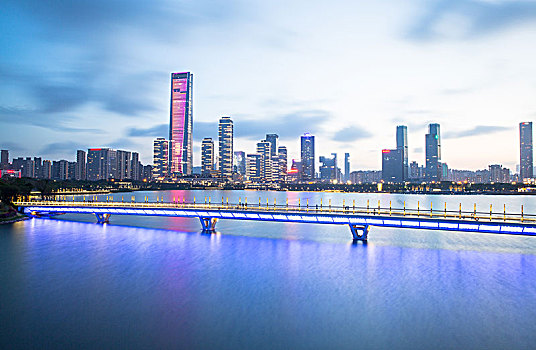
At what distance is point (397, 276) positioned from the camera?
39.8 m

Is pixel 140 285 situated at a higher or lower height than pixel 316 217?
lower

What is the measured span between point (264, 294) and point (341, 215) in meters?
23.1

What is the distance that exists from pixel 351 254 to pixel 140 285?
29.9 m

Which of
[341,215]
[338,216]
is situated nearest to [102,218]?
[338,216]

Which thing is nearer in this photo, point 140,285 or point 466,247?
point 140,285

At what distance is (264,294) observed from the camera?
111ft

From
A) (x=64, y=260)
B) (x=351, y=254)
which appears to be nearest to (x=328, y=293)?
(x=351, y=254)

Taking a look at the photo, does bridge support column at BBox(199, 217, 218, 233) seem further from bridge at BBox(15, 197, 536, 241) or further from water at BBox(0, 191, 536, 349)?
water at BBox(0, 191, 536, 349)

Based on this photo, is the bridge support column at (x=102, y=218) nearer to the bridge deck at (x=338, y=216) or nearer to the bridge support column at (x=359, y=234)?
the bridge deck at (x=338, y=216)

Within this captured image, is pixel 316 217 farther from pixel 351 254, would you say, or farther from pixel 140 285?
pixel 140 285

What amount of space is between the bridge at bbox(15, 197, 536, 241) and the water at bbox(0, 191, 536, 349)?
4.83 meters

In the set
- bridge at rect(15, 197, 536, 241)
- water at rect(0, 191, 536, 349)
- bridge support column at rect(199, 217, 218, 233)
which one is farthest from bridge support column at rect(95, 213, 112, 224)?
bridge support column at rect(199, 217, 218, 233)

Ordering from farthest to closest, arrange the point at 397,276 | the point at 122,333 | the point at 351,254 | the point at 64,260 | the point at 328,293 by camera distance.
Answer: the point at 351,254 < the point at 64,260 < the point at 397,276 < the point at 328,293 < the point at 122,333

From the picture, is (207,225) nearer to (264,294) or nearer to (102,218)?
(102,218)
